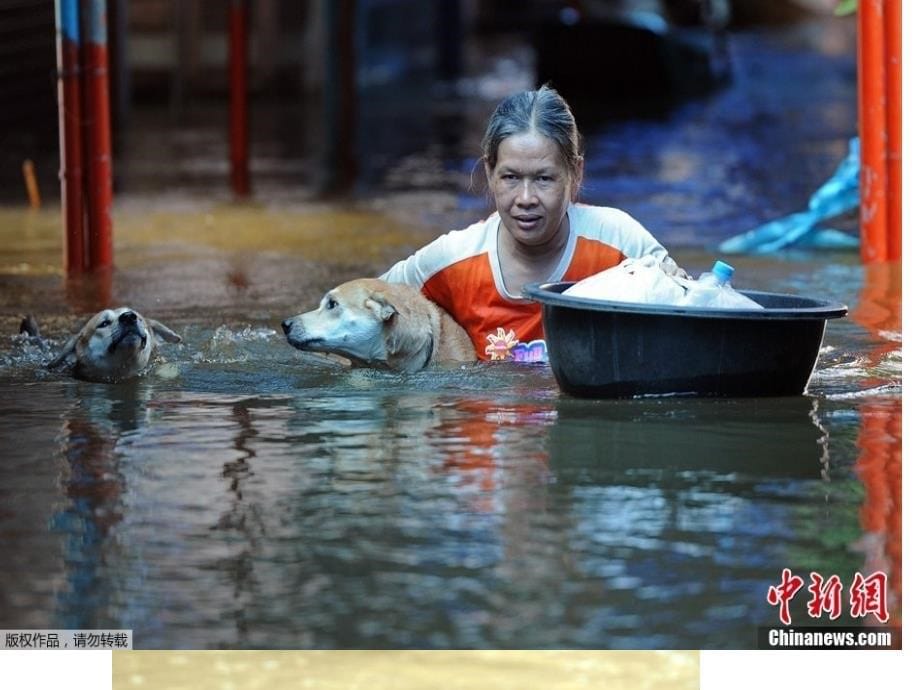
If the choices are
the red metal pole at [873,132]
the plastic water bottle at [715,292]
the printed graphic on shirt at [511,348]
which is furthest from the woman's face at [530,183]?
the red metal pole at [873,132]

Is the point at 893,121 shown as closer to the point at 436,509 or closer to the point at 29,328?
the point at 29,328

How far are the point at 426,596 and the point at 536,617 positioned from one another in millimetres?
251

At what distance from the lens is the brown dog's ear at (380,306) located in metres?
5.65

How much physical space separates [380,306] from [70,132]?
3453 mm

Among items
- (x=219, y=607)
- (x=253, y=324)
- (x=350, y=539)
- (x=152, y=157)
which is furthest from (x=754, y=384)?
(x=152, y=157)

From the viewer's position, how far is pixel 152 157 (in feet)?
50.0

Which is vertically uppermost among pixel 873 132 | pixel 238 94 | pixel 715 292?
pixel 238 94

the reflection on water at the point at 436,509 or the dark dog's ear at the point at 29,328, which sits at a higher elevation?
the dark dog's ear at the point at 29,328

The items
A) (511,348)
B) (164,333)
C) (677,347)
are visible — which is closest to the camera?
(677,347)

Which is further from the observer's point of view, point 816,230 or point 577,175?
point 816,230

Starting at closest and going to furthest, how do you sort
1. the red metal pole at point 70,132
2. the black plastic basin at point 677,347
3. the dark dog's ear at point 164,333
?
the black plastic basin at point 677,347 < the dark dog's ear at point 164,333 < the red metal pole at point 70,132

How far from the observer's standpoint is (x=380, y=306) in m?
5.65

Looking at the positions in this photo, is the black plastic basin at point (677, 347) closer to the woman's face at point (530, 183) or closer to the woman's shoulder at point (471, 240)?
the woman's face at point (530, 183)

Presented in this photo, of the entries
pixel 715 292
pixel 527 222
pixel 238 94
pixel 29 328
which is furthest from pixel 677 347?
pixel 238 94
